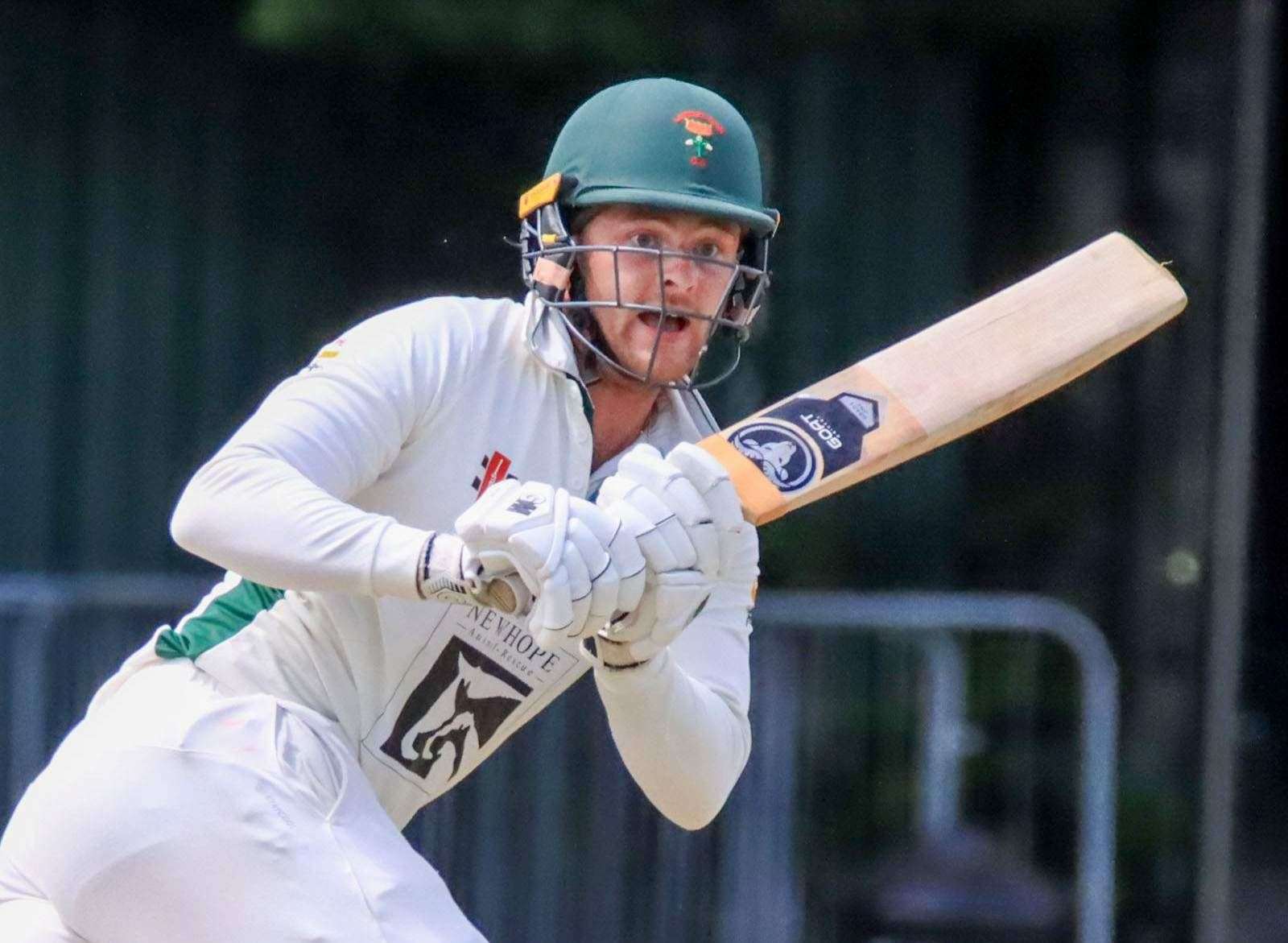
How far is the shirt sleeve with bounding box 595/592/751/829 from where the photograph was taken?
92.0 inches

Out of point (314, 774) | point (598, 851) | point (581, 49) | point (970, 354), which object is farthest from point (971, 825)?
point (314, 774)

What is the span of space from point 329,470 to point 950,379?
0.72m

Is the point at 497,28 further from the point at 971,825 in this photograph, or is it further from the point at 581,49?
the point at 971,825

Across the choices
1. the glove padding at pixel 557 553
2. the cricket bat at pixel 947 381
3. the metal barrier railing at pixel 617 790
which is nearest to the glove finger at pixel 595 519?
the glove padding at pixel 557 553

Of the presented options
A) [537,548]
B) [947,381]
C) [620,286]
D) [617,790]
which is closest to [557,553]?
[537,548]

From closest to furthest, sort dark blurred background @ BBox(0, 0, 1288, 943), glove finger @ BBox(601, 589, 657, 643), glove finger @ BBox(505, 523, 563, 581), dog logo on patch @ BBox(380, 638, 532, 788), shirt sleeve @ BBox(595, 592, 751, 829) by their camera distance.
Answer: glove finger @ BBox(505, 523, 563, 581), glove finger @ BBox(601, 589, 657, 643), shirt sleeve @ BBox(595, 592, 751, 829), dog logo on patch @ BBox(380, 638, 532, 788), dark blurred background @ BBox(0, 0, 1288, 943)

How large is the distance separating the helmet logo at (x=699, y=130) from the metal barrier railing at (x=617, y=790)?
2099 mm

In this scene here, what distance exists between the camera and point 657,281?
2498 mm

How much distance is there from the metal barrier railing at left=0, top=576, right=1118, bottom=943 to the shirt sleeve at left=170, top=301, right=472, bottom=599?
7.09 feet

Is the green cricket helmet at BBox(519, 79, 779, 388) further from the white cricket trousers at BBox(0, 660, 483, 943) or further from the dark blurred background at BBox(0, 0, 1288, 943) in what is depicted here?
the dark blurred background at BBox(0, 0, 1288, 943)

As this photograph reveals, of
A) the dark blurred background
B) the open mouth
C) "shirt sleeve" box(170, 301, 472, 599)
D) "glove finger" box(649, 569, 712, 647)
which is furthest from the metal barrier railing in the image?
"glove finger" box(649, 569, 712, 647)

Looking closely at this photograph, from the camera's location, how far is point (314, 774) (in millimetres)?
2271

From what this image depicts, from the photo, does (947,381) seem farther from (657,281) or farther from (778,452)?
(657,281)

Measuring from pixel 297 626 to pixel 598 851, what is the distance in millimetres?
2195
